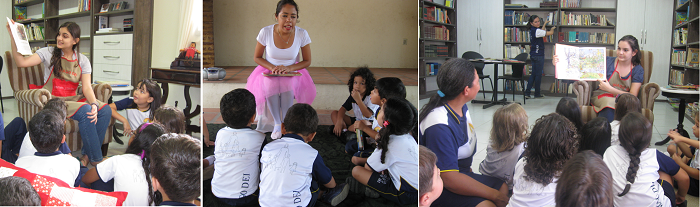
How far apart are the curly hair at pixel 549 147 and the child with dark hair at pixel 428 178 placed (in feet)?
1.38

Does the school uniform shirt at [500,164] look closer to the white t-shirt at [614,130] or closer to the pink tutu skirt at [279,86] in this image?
the white t-shirt at [614,130]

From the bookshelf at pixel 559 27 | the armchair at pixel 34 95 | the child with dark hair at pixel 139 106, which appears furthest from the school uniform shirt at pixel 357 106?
the armchair at pixel 34 95

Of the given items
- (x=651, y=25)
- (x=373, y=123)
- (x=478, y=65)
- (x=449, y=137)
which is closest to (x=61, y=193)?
(x=373, y=123)

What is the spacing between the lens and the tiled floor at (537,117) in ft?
6.50

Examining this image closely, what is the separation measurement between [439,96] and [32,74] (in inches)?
79.6

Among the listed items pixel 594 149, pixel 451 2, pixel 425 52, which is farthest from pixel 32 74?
pixel 594 149

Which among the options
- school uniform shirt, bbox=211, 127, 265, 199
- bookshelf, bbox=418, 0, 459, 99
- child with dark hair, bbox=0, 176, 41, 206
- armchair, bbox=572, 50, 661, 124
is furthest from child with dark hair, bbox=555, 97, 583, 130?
child with dark hair, bbox=0, 176, 41, 206

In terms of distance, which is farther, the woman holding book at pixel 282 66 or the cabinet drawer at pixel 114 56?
the cabinet drawer at pixel 114 56

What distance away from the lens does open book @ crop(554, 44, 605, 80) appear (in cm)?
201

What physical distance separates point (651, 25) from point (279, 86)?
5.56 feet

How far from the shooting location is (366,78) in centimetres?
188

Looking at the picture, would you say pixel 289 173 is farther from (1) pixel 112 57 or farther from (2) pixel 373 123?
(1) pixel 112 57

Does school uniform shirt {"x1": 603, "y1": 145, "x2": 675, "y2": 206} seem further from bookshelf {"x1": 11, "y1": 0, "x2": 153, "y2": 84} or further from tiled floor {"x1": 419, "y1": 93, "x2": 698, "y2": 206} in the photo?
bookshelf {"x1": 11, "y1": 0, "x2": 153, "y2": 84}

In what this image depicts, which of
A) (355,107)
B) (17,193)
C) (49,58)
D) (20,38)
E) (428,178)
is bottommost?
(17,193)
